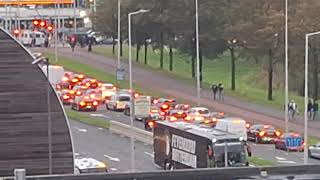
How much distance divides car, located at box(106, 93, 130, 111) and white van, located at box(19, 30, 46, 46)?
49.9 m

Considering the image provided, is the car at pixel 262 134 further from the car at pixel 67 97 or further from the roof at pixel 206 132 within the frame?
the car at pixel 67 97

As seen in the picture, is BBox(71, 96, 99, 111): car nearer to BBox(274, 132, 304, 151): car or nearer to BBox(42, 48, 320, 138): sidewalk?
BBox(42, 48, 320, 138): sidewalk

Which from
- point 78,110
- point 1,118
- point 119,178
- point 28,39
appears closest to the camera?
point 119,178

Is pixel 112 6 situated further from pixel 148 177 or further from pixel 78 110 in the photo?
pixel 148 177

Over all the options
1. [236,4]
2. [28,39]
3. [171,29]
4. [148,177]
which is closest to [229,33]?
[236,4]

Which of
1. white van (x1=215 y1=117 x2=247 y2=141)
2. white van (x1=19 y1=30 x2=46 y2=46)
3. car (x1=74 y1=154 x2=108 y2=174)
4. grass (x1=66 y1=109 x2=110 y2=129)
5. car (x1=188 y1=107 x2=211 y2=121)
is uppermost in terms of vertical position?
white van (x1=19 y1=30 x2=46 y2=46)

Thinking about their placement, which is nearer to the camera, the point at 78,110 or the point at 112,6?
the point at 78,110

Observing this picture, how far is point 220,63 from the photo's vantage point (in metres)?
112

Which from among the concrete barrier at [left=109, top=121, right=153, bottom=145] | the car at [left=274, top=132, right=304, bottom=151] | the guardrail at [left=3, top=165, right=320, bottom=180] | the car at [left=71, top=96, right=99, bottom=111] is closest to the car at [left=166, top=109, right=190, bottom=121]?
the concrete barrier at [left=109, top=121, right=153, bottom=145]

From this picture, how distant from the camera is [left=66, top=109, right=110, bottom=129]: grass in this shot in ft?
223

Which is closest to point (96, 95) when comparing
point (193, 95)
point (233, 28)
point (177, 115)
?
point (193, 95)

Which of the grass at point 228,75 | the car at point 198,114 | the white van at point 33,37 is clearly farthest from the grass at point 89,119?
the white van at point 33,37

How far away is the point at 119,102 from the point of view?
7650 cm

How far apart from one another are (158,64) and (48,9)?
57775 mm
